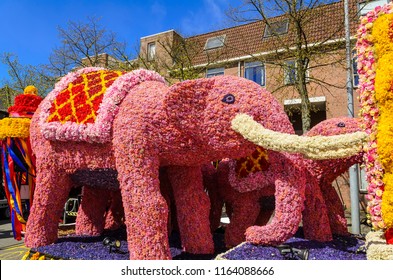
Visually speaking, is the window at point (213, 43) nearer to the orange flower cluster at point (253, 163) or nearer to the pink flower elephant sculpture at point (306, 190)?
the pink flower elephant sculpture at point (306, 190)

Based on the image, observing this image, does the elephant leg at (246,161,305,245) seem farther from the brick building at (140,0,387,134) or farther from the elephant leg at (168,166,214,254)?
the brick building at (140,0,387,134)

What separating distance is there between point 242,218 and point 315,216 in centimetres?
93

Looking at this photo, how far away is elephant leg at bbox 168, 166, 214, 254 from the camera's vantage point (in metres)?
4.12

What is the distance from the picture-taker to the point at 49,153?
446 centimetres

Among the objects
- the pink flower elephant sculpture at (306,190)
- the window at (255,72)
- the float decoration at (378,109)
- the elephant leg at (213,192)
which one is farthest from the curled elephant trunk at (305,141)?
the window at (255,72)

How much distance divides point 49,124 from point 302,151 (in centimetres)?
295

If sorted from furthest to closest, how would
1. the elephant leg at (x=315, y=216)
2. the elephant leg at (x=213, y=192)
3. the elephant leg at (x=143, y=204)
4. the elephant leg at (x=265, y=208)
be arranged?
the elephant leg at (x=213, y=192) < the elephant leg at (x=265, y=208) < the elephant leg at (x=315, y=216) < the elephant leg at (x=143, y=204)

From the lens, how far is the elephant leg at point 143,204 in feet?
11.6

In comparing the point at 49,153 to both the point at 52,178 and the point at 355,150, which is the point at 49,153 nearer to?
the point at 52,178

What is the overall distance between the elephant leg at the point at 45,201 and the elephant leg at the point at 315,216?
310 cm

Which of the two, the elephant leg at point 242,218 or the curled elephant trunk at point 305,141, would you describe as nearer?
the curled elephant trunk at point 305,141

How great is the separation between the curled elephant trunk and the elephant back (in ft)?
4.80

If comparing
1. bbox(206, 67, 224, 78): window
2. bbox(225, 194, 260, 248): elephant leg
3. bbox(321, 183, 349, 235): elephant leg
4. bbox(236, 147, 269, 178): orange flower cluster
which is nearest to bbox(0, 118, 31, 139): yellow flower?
bbox(236, 147, 269, 178): orange flower cluster

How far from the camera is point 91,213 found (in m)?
5.48
